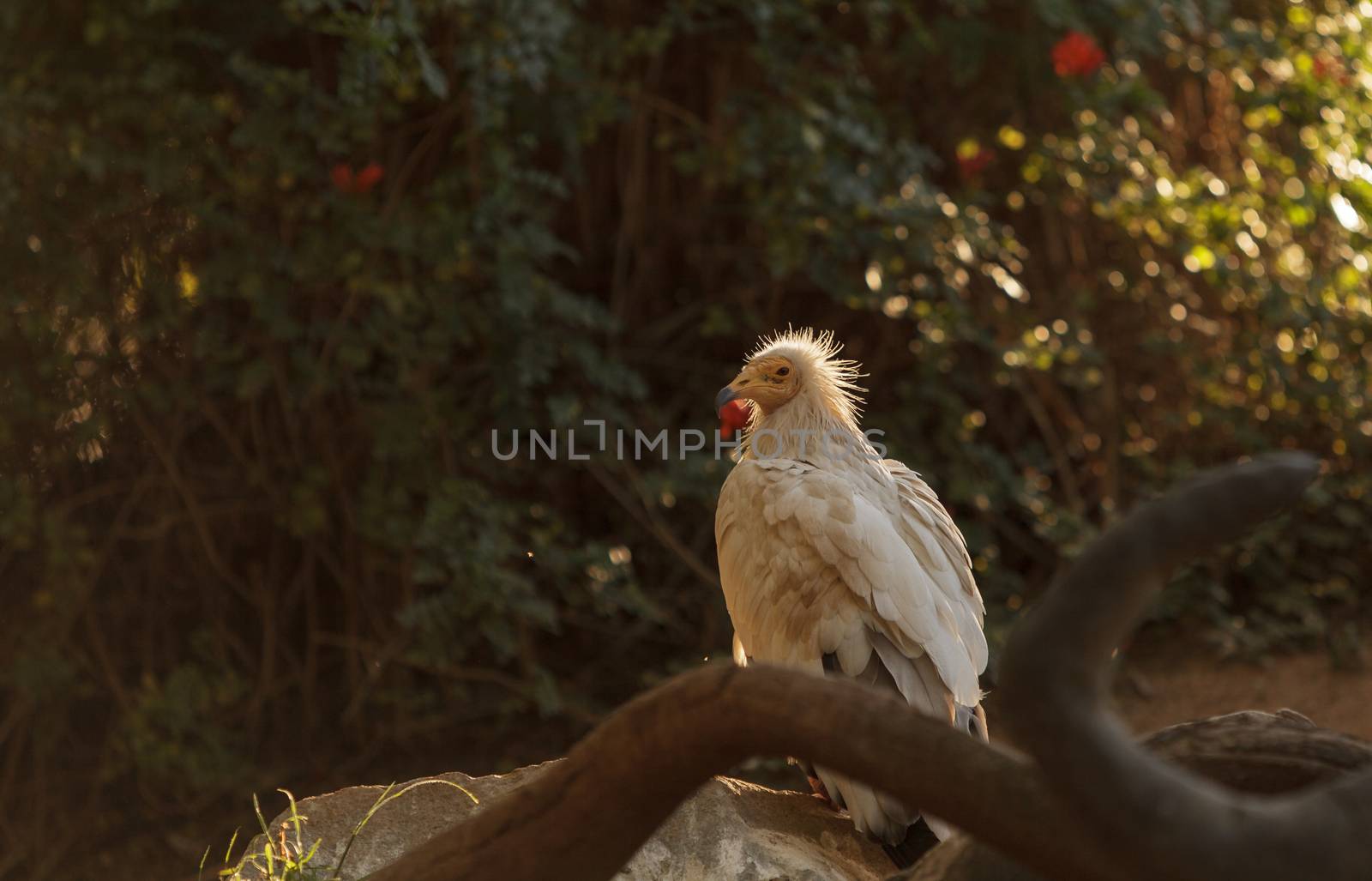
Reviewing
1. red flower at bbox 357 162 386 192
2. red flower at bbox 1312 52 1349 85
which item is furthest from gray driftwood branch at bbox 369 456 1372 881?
red flower at bbox 1312 52 1349 85

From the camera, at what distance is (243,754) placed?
4.66 m

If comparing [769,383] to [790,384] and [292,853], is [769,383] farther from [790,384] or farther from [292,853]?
[292,853]

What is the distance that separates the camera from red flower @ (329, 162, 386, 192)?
13.3ft

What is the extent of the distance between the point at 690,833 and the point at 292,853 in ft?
2.50

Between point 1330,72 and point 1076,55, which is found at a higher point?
point 1330,72

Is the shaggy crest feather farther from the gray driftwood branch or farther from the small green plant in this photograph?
the gray driftwood branch

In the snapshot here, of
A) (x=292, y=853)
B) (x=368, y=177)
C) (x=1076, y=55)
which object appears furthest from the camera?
(x=1076, y=55)

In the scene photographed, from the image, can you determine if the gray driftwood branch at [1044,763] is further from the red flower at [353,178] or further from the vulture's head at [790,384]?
the red flower at [353,178]

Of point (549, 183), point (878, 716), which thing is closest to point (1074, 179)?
point (549, 183)

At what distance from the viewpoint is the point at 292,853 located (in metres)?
2.57

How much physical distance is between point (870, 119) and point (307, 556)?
2459 mm

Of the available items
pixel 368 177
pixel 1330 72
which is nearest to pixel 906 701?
pixel 368 177

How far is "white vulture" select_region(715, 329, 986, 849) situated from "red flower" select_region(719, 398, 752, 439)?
0.15 metres

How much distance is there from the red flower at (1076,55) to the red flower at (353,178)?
224 cm
